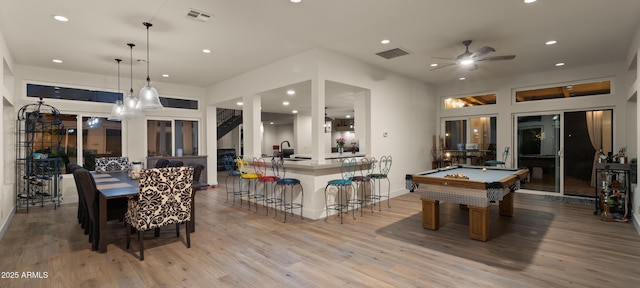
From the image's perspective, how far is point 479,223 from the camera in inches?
149

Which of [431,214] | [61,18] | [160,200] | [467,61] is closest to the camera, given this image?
[160,200]

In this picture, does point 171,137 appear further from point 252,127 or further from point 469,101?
point 469,101

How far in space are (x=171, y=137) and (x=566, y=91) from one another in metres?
9.76

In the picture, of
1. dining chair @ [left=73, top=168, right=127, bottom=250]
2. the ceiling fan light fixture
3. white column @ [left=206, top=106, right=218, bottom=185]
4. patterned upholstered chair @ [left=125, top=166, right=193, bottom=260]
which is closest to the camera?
patterned upholstered chair @ [left=125, top=166, right=193, bottom=260]

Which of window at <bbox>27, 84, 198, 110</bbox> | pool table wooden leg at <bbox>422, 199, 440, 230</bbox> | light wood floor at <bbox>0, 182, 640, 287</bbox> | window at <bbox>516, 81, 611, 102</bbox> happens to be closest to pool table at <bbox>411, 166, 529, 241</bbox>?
pool table wooden leg at <bbox>422, 199, 440, 230</bbox>

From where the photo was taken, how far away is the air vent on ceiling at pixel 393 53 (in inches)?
206

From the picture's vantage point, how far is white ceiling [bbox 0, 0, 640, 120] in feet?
11.8

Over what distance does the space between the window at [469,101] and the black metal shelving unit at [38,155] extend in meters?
9.38

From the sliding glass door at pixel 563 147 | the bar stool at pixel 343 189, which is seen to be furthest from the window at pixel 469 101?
the bar stool at pixel 343 189

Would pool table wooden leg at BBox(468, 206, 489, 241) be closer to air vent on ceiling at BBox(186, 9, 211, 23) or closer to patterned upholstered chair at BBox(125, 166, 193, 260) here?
patterned upholstered chair at BBox(125, 166, 193, 260)

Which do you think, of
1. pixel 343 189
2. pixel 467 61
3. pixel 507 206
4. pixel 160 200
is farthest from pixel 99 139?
pixel 507 206

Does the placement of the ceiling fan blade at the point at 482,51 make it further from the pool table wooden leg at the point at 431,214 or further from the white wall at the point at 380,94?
the pool table wooden leg at the point at 431,214

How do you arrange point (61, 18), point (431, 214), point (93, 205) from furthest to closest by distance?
point (431, 214), point (61, 18), point (93, 205)

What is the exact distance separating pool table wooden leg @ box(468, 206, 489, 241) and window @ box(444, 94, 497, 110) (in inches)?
198
